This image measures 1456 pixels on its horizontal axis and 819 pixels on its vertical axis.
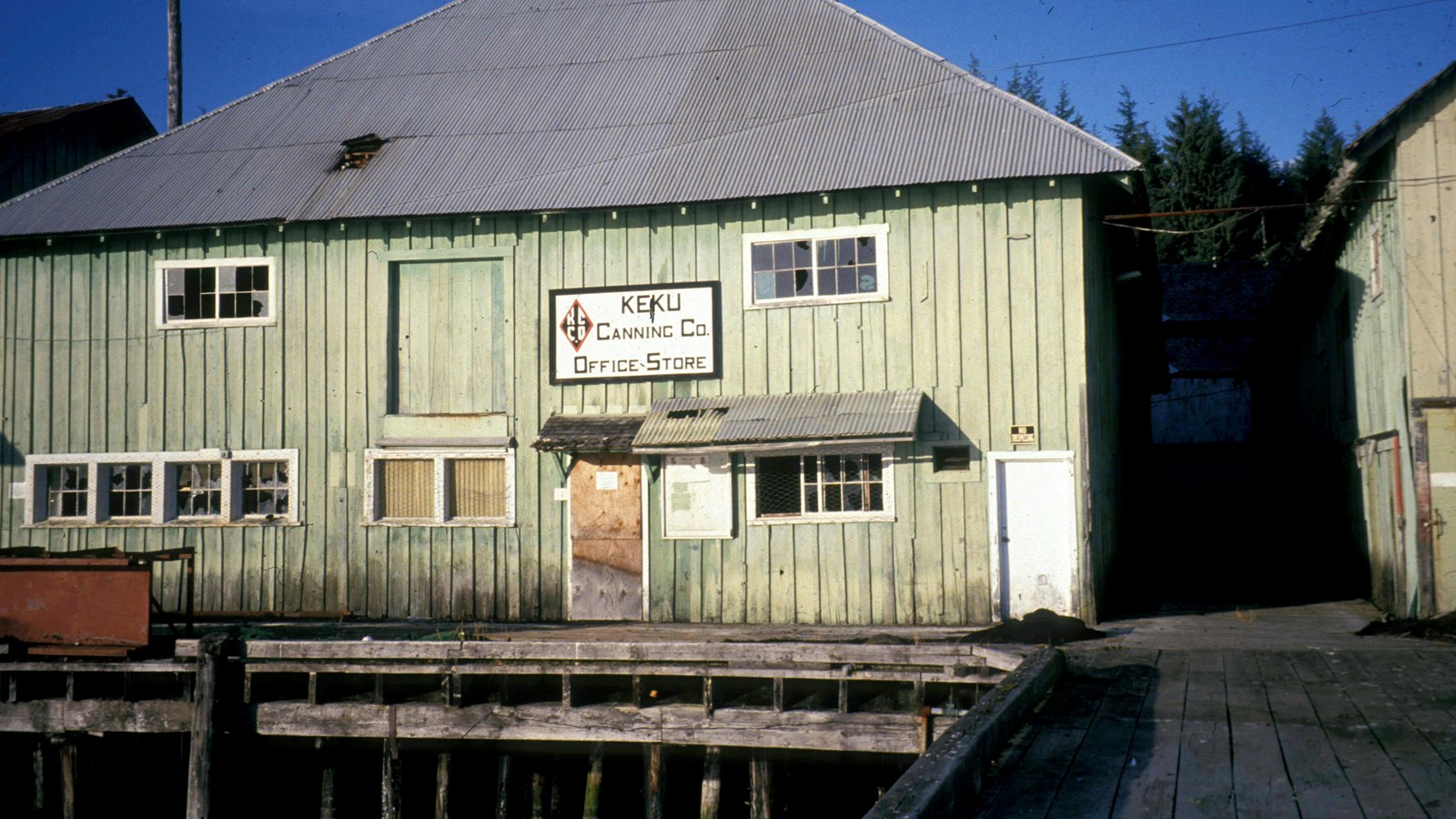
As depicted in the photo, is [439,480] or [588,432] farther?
[439,480]

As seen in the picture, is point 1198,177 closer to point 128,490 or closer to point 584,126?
point 584,126

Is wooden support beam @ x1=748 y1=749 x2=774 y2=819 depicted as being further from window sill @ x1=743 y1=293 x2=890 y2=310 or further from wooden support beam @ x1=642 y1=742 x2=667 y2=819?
window sill @ x1=743 y1=293 x2=890 y2=310

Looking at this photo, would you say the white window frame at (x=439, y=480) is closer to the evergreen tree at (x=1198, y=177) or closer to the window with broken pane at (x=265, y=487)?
the window with broken pane at (x=265, y=487)

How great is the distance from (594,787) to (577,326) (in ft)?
21.4

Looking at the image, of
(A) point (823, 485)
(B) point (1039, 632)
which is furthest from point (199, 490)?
(B) point (1039, 632)

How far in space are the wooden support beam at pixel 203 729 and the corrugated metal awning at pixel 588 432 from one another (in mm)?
4746

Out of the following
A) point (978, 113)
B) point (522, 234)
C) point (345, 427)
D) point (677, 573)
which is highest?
point (978, 113)

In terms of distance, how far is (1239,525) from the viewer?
33188mm

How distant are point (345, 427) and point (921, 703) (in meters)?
9.10

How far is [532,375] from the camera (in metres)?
16.0

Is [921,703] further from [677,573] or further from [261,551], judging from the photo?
[261,551]

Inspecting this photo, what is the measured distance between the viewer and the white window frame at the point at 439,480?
15.9 m

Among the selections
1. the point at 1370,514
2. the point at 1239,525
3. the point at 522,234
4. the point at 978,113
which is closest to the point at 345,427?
the point at 522,234

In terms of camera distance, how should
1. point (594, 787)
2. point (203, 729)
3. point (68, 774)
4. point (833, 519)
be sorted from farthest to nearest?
point (833, 519) < point (68, 774) < point (203, 729) < point (594, 787)
